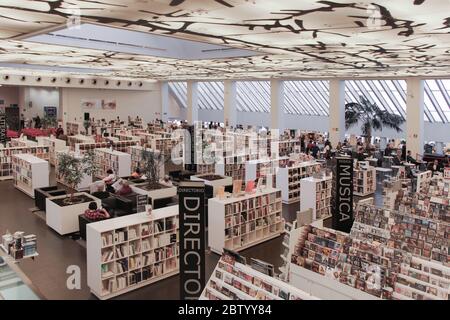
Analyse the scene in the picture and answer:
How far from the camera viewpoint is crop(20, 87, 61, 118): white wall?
30.7 metres

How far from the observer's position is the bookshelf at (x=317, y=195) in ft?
38.4

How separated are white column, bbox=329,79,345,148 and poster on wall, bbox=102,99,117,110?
55.2 feet

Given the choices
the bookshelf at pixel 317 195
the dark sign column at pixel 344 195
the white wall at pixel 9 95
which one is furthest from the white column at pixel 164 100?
the dark sign column at pixel 344 195

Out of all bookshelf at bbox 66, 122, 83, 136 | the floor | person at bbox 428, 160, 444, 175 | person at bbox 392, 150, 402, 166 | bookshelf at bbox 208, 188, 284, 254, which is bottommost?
the floor

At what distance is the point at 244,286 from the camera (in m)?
5.17

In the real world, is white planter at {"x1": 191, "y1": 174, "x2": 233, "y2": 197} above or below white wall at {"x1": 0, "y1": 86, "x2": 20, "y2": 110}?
below

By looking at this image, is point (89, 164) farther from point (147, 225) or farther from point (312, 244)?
point (312, 244)

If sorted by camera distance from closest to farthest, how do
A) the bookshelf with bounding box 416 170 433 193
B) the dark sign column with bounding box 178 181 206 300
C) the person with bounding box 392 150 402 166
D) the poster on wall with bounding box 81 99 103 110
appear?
1. the dark sign column with bounding box 178 181 206 300
2. the bookshelf with bounding box 416 170 433 193
3. the person with bounding box 392 150 402 166
4. the poster on wall with bounding box 81 99 103 110

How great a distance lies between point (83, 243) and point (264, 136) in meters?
12.8

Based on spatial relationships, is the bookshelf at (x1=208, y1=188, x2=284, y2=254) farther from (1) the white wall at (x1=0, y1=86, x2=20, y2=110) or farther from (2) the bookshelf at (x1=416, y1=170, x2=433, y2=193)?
(1) the white wall at (x1=0, y1=86, x2=20, y2=110)

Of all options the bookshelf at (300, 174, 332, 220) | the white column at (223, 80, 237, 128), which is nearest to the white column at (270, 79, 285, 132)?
the white column at (223, 80, 237, 128)

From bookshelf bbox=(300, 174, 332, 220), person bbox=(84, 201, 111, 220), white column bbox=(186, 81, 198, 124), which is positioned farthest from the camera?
white column bbox=(186, 81, 198, 124)

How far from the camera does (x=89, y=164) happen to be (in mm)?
12727

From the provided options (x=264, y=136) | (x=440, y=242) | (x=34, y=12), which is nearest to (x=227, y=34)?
(x=34, y=12)
